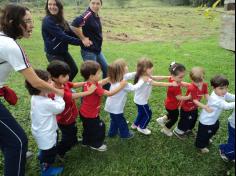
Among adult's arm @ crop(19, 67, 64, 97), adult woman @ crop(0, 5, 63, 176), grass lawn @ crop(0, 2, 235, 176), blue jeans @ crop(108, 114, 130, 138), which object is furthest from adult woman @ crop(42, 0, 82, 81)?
adult's arm @ crop(19, 67, 64, 97)

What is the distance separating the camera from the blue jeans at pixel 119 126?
4343 mm

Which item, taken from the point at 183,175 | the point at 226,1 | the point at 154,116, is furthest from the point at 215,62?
the point at 226,1

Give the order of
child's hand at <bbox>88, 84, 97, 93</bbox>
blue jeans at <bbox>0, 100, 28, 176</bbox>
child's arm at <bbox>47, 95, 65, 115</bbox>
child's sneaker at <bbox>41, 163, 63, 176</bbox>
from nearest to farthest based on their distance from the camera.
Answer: blue jeans at <bbox>0, 100, 28, 176</bbox>
child's arm at <bbox>47, 95, 65, 115</bbox>
child's sneaker at <bbox>41, 163, 63, 176</bbox>
child's hand at <bbox>88, 84, 97, 93</bbox>

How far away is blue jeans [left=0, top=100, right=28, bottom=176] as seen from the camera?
10.1 feet

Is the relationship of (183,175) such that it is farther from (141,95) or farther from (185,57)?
(185,57)

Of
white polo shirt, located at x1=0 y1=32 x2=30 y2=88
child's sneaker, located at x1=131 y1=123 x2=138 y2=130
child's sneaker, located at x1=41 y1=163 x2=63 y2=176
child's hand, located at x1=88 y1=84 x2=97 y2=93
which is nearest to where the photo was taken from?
white polo shirt, located at x1=0 y1=32 x2=30 y2=88

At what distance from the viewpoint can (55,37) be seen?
525cm

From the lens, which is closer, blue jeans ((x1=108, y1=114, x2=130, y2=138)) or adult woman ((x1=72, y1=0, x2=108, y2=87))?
blue jeans ((x1=108, y1=114, x2=130, y2=138))

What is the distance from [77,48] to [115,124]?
7.98m

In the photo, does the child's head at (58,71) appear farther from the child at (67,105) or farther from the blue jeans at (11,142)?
the blue jeans at (11,142)

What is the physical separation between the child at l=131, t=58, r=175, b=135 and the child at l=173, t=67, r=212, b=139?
270 mm

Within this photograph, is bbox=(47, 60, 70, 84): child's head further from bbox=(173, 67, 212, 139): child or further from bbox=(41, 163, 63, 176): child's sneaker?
bbox=(173, 67, 212, 139): child

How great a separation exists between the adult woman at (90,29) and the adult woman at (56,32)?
15 centimetres

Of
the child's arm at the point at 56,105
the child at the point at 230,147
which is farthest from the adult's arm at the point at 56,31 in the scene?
the child at the point at 230,147
